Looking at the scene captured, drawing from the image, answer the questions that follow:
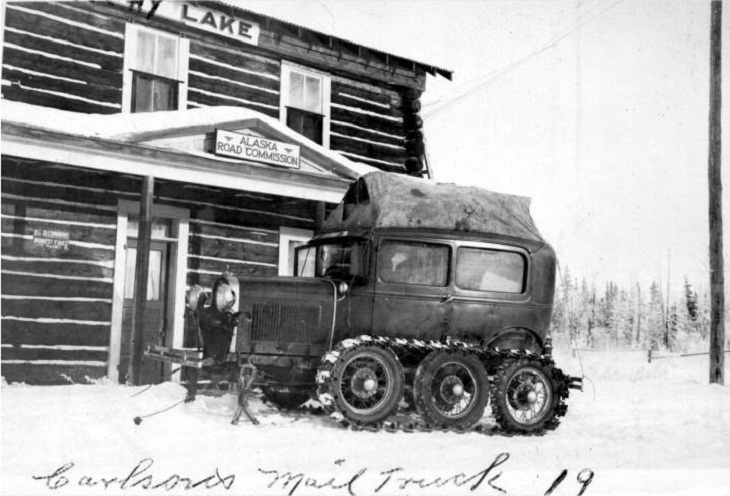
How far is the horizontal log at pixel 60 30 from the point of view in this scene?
33.3 feet

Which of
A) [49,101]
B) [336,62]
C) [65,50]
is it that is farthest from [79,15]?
[336,62]

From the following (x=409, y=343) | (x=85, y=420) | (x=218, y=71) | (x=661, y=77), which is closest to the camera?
(x=85, y=420)

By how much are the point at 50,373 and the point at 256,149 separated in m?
4.31

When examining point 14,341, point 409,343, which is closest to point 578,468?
point 409,343

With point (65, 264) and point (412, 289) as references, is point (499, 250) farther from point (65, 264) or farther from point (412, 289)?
point (65, 264)

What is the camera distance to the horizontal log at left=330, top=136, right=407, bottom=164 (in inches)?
536

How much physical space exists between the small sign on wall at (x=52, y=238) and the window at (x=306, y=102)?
4391 millimetres

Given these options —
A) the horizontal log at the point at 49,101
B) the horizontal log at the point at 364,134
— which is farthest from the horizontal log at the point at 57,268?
the horizontal log at the point at 364,134

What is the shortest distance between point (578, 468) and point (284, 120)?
30.1 ft

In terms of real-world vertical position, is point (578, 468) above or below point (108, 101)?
below

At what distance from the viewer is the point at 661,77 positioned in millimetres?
7430

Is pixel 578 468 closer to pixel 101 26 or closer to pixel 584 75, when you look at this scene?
pixel 584 75

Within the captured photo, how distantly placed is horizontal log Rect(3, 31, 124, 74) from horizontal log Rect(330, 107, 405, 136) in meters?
4.15

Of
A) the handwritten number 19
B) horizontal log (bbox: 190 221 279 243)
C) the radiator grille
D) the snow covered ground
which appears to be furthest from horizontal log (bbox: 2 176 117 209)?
the handwritten number 19
